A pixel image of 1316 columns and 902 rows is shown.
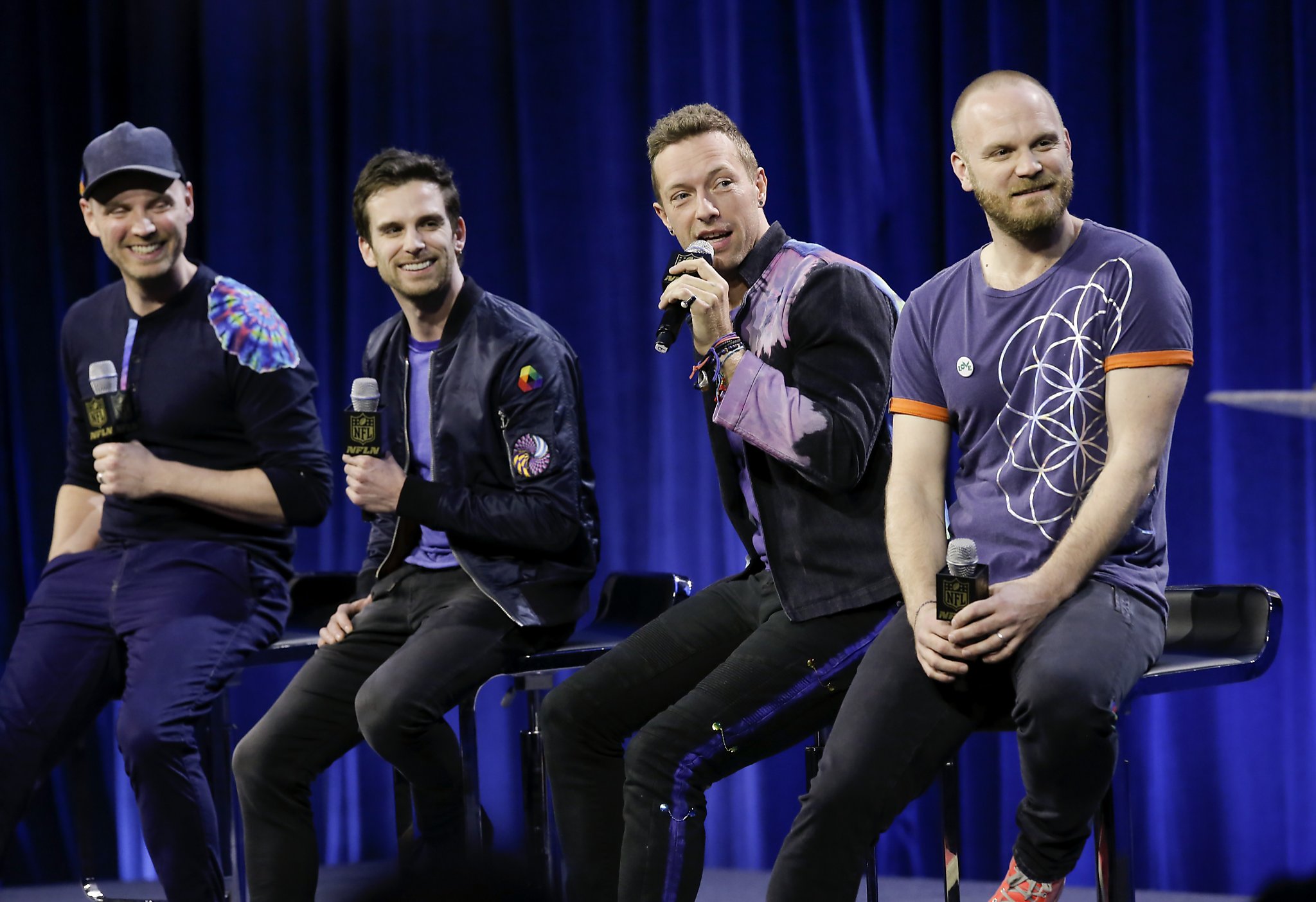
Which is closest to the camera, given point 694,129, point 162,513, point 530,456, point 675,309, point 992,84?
point 992,84

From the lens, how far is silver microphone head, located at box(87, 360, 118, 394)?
2.67 metres

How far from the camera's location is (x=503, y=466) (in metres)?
2.66

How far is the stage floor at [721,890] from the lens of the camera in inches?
120

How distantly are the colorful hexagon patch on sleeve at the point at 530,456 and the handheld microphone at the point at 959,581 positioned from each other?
95cm

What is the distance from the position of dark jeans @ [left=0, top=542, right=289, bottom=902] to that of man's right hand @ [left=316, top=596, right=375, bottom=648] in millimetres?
186

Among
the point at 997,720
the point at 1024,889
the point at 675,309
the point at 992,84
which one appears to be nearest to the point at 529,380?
the point at 675,309

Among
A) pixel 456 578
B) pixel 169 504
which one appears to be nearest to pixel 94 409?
pixel 169 504

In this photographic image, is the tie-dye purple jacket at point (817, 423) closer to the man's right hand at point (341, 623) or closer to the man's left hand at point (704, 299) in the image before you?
the man's left hand at point (704, 299)

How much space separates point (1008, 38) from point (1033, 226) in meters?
1.27

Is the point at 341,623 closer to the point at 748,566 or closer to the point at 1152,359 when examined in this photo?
the point at 748,566

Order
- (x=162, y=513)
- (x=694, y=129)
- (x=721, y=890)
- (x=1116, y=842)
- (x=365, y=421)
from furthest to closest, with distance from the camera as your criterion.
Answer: (x=721, y=890) < (x=162, y=513) < (x=365, y=421) < (x=694, y=129) < (x=1116, y=842)

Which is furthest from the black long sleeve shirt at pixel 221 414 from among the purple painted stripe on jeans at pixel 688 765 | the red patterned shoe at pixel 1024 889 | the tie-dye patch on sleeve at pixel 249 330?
the red patterned shoe at pixel 1024 889

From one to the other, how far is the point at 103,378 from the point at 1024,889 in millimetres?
1878

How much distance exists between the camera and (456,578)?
8.68 ft
